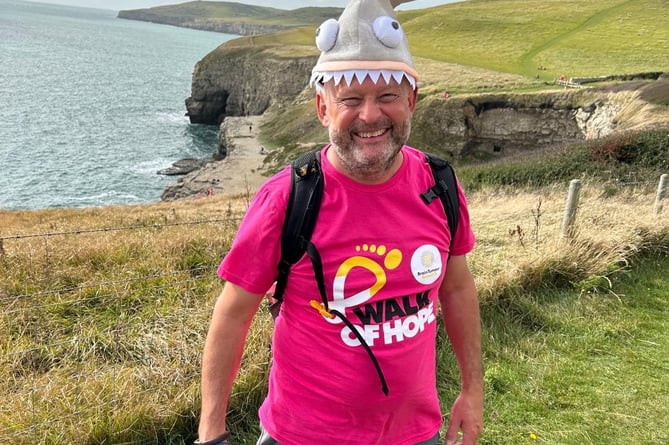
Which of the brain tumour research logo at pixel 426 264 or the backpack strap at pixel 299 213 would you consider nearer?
the backpack strap at pixel 299 213

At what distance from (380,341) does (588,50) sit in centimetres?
6060

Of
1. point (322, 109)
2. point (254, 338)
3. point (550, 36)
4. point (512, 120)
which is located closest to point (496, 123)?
point (512, 120)

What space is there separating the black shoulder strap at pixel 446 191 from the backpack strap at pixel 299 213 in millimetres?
431

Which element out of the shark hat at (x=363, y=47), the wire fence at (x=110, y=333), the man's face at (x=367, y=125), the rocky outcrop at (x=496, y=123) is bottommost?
the rocky outcrop at (x=496, y=123)

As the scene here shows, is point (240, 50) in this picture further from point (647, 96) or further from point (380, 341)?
point (380, 341)

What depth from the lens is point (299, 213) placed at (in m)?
1.71

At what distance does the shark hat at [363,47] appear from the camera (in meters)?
1.73

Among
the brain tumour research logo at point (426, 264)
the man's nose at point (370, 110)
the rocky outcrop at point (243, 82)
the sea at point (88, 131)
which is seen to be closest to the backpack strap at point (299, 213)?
the man's nose at point (370, 110)

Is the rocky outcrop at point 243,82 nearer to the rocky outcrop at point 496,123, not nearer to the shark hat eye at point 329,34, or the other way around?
the rocky outcrop at point 496,123

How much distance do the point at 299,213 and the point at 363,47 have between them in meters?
0.60

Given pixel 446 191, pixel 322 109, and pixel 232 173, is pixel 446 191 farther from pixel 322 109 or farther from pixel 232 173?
pixel 232 173

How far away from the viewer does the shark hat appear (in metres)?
1.73

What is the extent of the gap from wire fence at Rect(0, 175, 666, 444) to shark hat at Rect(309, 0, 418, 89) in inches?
101

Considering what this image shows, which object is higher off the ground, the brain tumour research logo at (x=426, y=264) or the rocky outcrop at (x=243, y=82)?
the brain tumour research logo at (x=426, y=264)
